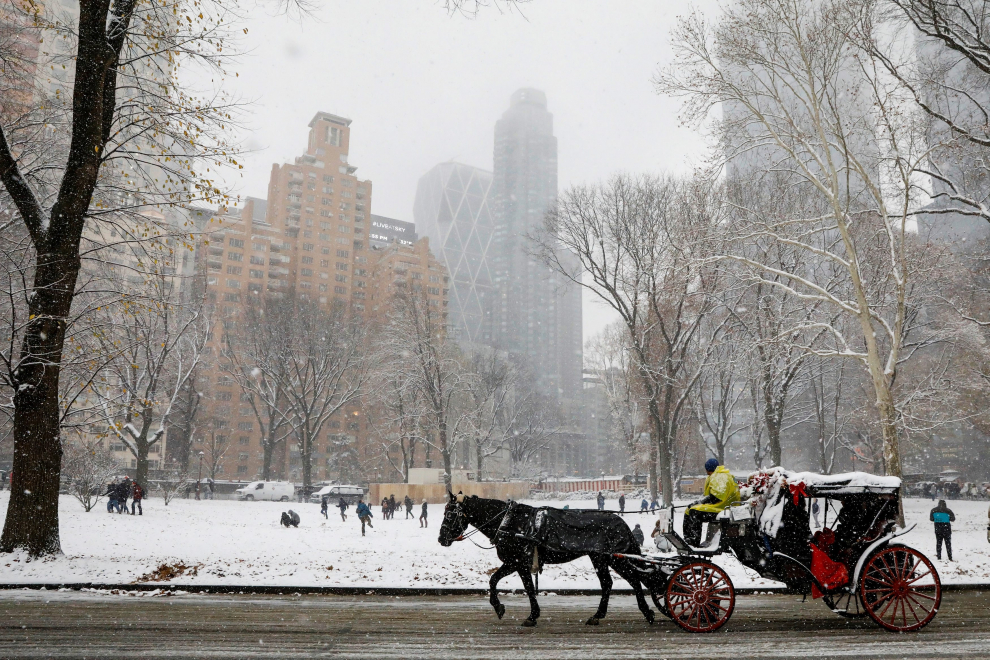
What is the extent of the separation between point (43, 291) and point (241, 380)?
37.9 metres

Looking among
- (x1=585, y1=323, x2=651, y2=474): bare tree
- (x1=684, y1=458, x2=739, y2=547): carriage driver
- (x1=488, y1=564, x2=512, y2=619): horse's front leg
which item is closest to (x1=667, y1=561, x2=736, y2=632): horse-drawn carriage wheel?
(x1=684, y1=458, x2=739, y2=547): carriage driver

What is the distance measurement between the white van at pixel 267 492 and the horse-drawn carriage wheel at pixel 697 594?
137ft

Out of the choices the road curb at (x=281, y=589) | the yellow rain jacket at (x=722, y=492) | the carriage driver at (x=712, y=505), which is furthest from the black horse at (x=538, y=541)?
the road curb at (x=281, y=589)

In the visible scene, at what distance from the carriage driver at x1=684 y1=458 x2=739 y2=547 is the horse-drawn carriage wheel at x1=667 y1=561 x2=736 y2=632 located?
1.52ft

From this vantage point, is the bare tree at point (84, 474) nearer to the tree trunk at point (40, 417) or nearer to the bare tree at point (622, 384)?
the tree trunk at point (40, 417)

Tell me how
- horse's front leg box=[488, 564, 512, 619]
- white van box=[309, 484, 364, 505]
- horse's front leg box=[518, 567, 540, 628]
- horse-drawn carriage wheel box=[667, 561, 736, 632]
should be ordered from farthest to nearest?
1. white van box=[309, 484, 364, 505]
2. horse's front leg box=[488, 564, 512, 619]
3. horse's front leg box=[518, 567, 540, 628]
4. horse-drawn carriage wheel box=[667, 561, 736, 632]

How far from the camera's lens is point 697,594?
702 centimetres

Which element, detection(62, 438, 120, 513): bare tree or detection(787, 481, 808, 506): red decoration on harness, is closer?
detection(787, 481, 808, 506): red decoration on harness

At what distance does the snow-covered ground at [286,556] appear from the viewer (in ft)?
34.5

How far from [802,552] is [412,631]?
14.3 ft

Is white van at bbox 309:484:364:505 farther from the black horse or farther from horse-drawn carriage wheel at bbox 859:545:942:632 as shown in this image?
horse-drawn carriage wheel at bbox 859:545:942:632

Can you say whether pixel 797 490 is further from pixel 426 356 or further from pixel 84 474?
pixel 426 356

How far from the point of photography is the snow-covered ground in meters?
10.5

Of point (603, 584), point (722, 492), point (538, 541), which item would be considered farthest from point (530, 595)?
point (722, 492)
